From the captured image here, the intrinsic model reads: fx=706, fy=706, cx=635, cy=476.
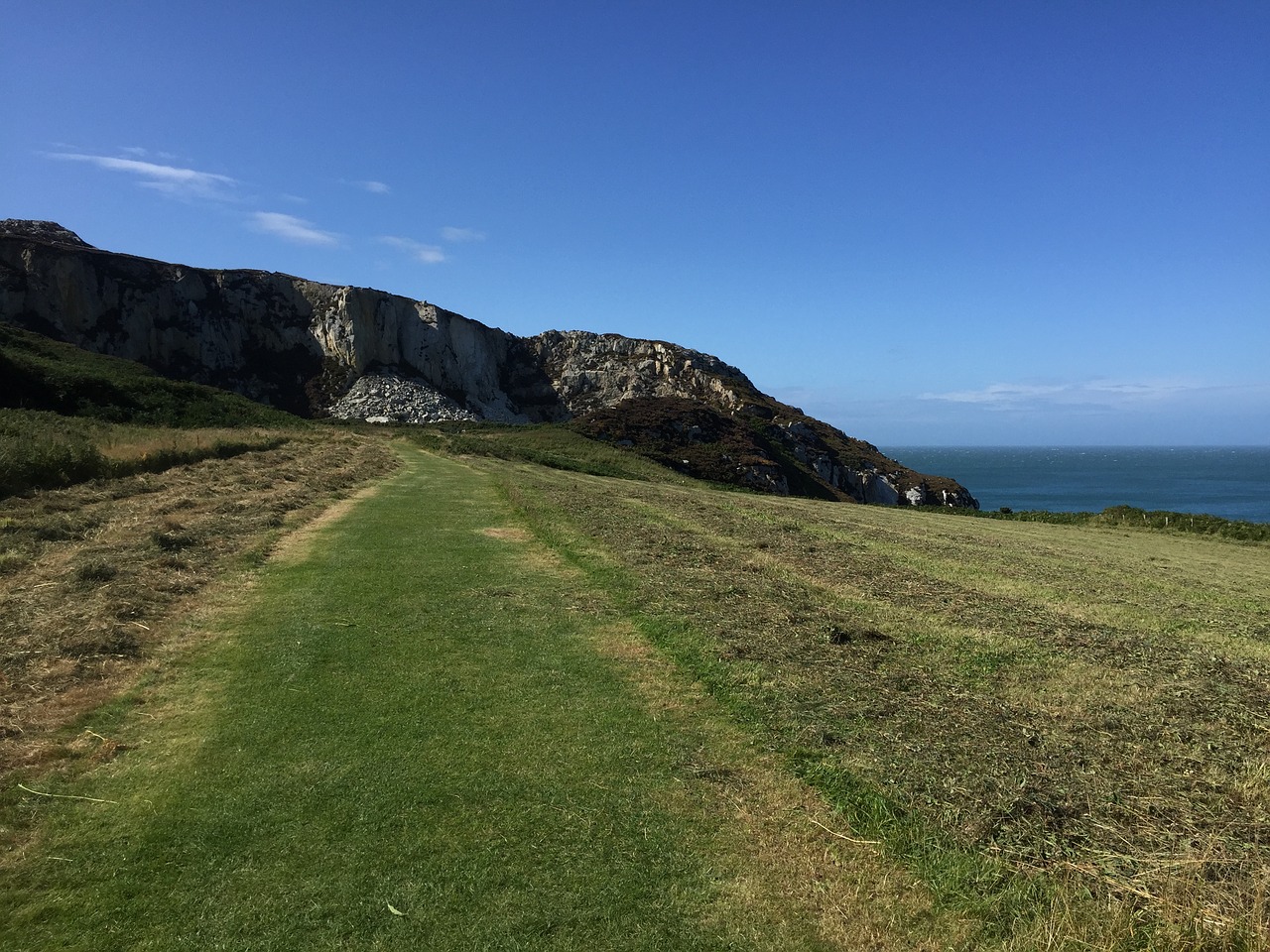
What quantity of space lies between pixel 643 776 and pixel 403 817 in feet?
6.36

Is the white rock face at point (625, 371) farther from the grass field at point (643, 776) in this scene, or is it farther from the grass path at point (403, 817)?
the grass path at point (403, 817)

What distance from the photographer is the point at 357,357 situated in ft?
322

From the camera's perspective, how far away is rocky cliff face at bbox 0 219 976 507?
268ft

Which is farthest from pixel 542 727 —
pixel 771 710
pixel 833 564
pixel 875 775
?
pixel 833 564

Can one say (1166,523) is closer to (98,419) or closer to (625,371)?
(98,419)

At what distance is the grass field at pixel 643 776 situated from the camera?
14.1 ft

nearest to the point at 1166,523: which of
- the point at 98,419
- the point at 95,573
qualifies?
the point at 95,573

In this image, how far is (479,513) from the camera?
2088 cm

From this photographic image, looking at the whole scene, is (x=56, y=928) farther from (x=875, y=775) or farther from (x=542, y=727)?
(x=875, y=775)

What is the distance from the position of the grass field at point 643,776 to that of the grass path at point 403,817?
26 mm

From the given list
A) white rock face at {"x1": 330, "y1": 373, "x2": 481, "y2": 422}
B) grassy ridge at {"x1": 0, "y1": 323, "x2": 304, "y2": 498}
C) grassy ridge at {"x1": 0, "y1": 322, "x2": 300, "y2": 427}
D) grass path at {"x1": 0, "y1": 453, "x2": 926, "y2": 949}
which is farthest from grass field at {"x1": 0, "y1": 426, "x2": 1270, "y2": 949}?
white rock face at {"x1": 330, "y1": 373, "x2": 481, "y2": 422}

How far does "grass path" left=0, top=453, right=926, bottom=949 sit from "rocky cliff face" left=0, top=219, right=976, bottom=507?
Result: 2668 inches

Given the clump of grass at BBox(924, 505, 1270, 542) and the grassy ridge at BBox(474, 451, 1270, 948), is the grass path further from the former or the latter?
the clump of grass at BBox(924, 505, 1270, 542)

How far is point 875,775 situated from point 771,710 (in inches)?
61.0
